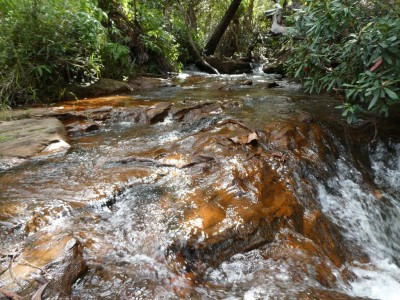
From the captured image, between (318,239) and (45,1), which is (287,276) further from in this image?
(45,1)

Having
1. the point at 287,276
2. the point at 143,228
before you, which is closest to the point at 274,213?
the point at 287,276

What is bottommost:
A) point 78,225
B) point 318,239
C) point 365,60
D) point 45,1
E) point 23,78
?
point 318,239

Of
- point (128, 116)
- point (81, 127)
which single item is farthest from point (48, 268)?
point (128, 116)

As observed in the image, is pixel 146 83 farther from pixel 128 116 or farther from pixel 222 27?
pixel 222 27

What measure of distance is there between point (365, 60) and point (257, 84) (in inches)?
179

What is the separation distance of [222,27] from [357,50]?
31.0 feet

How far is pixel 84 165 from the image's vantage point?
10.5 ft

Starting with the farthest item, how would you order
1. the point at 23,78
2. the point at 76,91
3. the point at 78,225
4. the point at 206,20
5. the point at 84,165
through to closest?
1. the point at 206,20
2. the point at 76,91
3. the point at 23,78
4. the point at 84,165
5. the point at 78,225

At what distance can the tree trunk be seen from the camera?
37.9 feet

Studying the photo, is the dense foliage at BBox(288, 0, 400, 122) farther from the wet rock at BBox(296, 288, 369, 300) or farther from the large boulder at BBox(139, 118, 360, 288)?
the wet rock at BBox(296, 288, 369, 300)

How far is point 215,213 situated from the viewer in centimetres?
246

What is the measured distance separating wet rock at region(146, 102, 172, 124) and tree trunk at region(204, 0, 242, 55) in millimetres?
7880

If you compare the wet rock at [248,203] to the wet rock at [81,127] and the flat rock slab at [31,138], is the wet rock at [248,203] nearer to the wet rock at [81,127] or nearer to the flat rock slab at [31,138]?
the flat rock slab at [31,138]

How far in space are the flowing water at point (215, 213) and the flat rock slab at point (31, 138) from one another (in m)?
0.22
